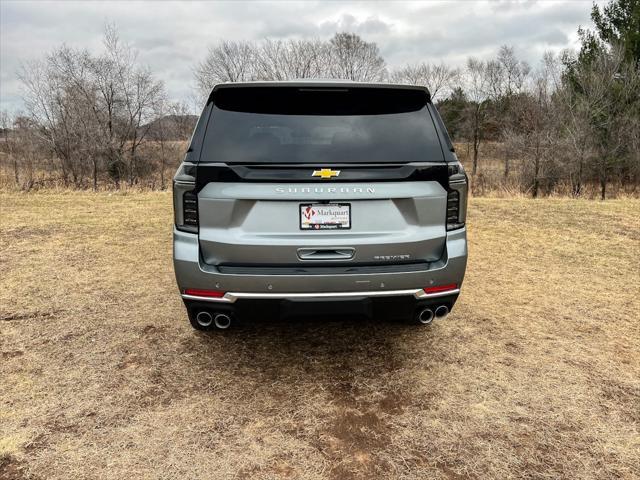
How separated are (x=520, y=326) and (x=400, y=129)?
2310 mm

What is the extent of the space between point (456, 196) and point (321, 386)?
155 centimetres

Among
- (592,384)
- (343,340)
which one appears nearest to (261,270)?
(343,340)

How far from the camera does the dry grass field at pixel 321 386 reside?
243cm

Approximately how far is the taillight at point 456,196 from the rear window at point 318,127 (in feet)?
0.45

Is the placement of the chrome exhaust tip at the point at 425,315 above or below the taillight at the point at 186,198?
below

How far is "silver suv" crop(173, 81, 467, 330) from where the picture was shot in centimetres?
275

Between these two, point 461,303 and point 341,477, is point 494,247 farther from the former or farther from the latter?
point 341,477

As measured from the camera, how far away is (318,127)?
2.96 metres

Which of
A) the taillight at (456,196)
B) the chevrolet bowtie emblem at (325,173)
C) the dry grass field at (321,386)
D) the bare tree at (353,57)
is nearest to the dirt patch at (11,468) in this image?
the dry grass field at (321,386)

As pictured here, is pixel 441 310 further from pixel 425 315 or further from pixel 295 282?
pixel 295 282

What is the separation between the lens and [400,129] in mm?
2998

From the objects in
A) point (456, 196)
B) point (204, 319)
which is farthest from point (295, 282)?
point (456, 196)

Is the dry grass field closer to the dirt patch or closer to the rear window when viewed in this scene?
the dirt patch

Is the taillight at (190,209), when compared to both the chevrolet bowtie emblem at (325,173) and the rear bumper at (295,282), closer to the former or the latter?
the rear bumper at (295,282)
